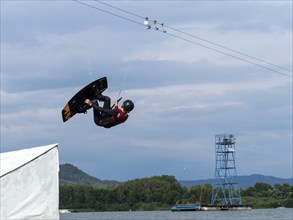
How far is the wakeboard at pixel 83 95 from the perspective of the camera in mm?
16312

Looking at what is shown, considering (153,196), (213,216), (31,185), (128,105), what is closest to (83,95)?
(128,105)

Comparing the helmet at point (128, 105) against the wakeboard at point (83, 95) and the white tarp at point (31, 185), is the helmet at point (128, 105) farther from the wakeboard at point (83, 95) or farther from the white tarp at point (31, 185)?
the white tarp at point (31, 185)

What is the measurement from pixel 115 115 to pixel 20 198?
494 cm

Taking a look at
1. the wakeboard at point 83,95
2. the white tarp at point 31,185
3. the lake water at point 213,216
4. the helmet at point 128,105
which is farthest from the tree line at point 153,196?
the white tarp at point 31,185

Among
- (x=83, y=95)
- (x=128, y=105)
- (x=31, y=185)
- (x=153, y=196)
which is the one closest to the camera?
(x=31, y=185)

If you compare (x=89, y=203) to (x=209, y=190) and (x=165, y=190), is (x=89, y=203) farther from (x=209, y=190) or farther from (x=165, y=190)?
(x=209, y=190)

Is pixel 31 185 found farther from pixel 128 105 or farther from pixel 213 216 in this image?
pixel 213 216

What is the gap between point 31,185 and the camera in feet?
37.2

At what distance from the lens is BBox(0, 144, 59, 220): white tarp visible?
36.7ft

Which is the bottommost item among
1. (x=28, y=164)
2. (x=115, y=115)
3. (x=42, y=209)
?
(x=42, y=209)

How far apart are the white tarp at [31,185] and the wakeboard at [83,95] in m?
4.77

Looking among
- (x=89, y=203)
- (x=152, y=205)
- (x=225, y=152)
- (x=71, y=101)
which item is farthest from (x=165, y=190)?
(x=71, y=101)

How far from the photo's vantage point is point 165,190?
495 ft

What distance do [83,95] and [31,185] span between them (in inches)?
212
